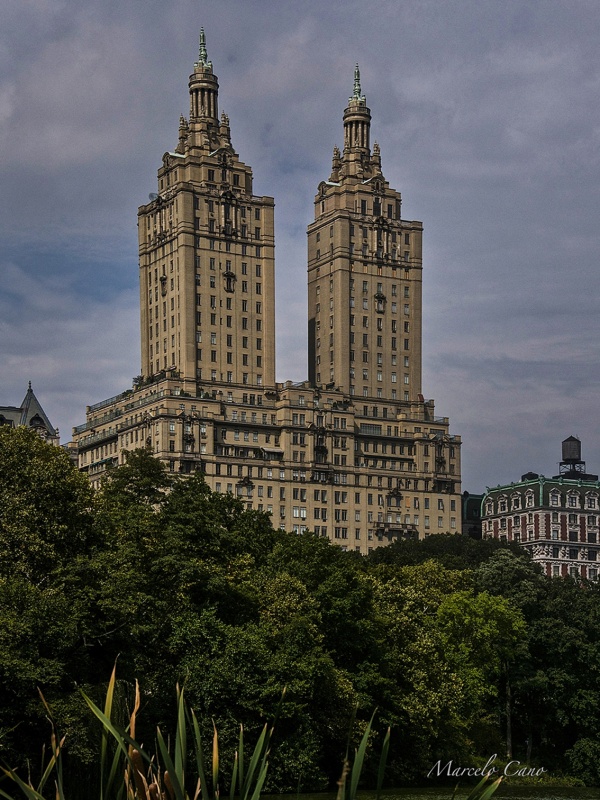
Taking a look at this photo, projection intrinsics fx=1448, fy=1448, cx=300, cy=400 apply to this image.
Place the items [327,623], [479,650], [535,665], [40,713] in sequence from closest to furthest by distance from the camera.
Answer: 1. [40,713]
2. [327,623]
3. [479,650]
4. [535,665]

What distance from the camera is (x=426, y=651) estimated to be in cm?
10138

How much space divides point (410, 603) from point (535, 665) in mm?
19388

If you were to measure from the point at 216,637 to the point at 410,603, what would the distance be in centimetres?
2605

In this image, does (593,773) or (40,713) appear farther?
(593,773)

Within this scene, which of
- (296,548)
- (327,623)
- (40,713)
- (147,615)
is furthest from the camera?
(296,548)

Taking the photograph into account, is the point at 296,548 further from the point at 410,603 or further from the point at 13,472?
the point at 13,472

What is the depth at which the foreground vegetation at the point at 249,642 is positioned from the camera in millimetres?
74000

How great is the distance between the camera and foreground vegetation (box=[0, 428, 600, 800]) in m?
74.0

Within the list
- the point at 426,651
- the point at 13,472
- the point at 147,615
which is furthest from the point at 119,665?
the point at 426,651

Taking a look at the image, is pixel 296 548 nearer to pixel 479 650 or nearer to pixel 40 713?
pixel 479 650

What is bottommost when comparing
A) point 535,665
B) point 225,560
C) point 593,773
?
point 593,773

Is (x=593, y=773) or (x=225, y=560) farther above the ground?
(x=225, y=560)

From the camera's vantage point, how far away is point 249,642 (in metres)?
86.2

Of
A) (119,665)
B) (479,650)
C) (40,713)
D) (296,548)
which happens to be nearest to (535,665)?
(479,650)
